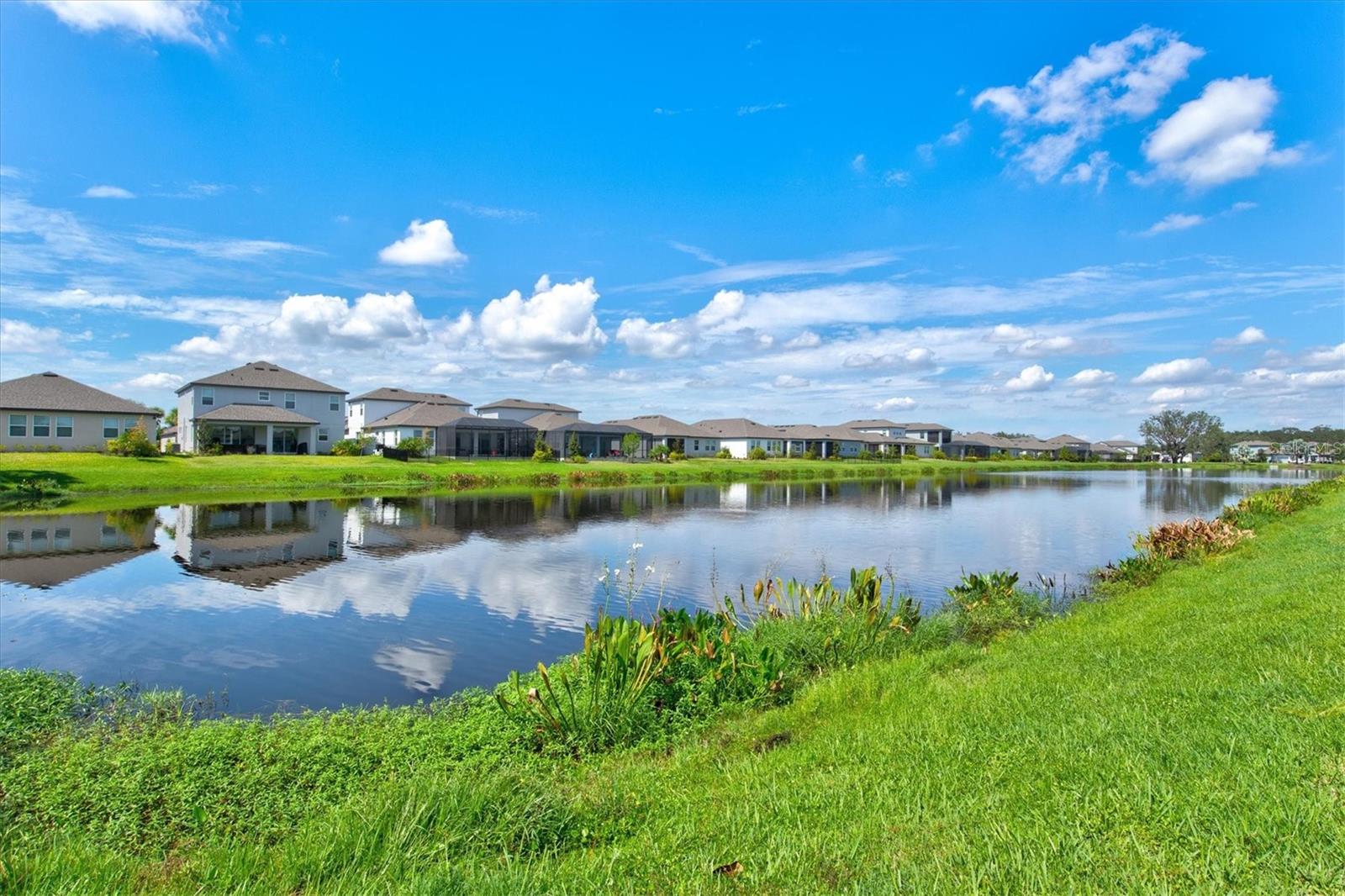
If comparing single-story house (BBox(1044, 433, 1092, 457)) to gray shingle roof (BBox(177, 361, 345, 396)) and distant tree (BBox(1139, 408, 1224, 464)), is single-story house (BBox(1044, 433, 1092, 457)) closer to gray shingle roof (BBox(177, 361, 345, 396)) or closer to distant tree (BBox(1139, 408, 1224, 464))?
distant tree (BBox(1139, 408, 1224, 464))

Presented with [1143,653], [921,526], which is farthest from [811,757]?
[921,526]

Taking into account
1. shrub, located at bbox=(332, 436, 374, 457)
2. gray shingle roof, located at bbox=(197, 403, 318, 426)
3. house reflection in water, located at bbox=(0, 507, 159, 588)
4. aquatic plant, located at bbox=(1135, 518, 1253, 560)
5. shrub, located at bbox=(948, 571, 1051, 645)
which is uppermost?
gray shingle roof, located at bbox=(197, 403, 318, 426)

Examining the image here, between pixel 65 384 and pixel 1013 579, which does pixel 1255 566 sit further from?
pixel 65 384

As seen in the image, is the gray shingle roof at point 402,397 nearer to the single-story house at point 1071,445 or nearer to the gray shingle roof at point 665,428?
the gray shingle roof at point 665,428

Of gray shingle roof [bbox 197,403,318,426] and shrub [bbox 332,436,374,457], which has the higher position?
gray shingle roof [bbox 197,403,318,426]

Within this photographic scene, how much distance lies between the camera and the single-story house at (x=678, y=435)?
87.0 m

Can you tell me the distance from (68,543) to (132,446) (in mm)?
27103

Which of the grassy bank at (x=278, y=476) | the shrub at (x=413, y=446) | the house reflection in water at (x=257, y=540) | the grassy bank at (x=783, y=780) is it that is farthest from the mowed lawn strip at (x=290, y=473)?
the grassy bank at (x=783, y=780)

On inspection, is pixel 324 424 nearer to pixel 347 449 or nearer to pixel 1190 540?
pixel 347 449

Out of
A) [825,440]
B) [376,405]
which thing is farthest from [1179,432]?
[376,405]

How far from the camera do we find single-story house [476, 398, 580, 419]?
263 feet

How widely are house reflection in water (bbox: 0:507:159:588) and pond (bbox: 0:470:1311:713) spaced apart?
112 millimetres

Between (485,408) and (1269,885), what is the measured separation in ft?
270

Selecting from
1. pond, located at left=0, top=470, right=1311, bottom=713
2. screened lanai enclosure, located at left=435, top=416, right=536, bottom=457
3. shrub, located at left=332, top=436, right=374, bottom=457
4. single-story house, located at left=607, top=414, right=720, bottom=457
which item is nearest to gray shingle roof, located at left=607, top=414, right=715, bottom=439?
single-story house, located at left=607, top=414, right=720, bottom=457
